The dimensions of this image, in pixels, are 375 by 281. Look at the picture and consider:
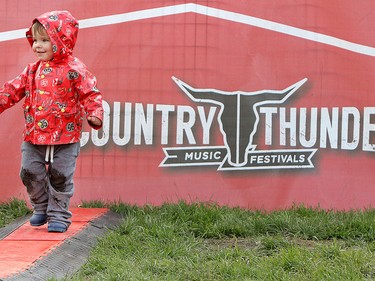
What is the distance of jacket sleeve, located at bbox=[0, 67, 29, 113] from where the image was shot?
4.57 m

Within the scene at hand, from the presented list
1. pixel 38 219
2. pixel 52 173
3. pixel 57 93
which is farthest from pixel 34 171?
pixel 57 93

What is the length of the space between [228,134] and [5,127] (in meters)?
1.72

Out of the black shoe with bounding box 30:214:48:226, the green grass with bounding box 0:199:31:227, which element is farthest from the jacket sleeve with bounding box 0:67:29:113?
the green grass with bounding box 0:199:31:227

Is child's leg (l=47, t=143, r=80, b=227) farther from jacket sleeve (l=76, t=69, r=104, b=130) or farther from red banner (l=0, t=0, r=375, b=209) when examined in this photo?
red banner (l=0, t=0, r=375, b=209)

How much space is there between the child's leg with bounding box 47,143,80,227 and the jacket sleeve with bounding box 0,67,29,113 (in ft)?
1.40

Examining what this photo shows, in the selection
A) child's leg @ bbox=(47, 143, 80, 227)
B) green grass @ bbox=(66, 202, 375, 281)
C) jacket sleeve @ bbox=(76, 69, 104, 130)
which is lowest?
green grass @ bbox=(66, 202, 375, 281)

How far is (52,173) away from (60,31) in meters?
0.92

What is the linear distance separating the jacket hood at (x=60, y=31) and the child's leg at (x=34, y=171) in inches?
24.0

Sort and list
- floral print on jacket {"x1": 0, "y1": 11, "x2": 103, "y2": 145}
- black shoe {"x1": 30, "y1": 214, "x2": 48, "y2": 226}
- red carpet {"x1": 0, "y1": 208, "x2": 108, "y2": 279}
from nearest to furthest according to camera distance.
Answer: red carpet {"x1": 0, "y1": 208, "x2": 108, "y2": 279}
floral print on jacket {"x1": 0, "y1": 11, "x2": 103, "y2": 145}
black shoe {"x1": 30, "y1": 214, "x2": 48, "y2": 226}

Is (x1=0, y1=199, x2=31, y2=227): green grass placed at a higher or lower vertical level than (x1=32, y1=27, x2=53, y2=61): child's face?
lower

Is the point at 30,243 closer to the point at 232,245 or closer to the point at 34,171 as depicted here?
the point at 34,171

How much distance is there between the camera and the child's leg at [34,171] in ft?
14.9

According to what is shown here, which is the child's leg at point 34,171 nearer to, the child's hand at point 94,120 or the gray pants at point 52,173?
the gray pants at point 52,173

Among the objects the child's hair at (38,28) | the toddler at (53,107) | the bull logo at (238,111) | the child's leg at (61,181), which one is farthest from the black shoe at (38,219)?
the bull logo at (238,111)
